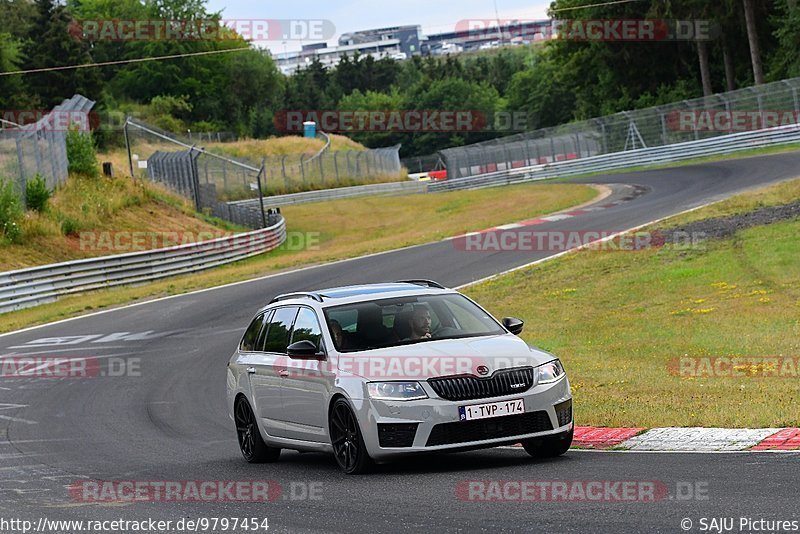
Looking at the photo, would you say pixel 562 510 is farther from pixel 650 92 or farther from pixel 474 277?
pixel 650 92

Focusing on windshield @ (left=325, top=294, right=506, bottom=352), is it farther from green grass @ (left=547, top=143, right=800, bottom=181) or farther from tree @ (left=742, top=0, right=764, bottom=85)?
tree @ (left=742, top=0, right=764, bottom=85)

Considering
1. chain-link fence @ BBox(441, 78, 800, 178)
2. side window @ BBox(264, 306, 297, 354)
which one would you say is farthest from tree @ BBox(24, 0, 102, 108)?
side window @ BBox(264, 306, 297, 354)

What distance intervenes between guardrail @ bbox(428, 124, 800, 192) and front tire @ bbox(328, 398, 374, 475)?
4514 cm

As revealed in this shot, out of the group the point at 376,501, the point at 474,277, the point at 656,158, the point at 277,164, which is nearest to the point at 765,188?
the point at 474,277

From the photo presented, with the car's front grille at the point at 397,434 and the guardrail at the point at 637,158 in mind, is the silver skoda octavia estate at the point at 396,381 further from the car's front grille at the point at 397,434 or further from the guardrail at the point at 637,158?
the guardrail at the point at 637,158

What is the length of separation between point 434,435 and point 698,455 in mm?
1948

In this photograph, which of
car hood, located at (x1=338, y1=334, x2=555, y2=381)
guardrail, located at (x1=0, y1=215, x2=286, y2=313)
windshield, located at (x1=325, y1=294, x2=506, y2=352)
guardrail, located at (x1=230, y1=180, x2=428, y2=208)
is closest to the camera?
car hood, located at (x1=338, y1=334, x2=555, y2=381)

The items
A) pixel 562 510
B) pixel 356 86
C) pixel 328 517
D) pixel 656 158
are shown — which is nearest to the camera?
pixel 562 510

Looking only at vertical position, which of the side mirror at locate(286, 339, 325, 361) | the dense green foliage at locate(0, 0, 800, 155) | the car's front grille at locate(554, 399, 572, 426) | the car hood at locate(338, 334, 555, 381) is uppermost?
the dense green foliage at locate(0, 0, 800, 155)

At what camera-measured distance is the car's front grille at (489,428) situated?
913 cm

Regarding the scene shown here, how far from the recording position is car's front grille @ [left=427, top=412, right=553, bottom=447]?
9133 mm

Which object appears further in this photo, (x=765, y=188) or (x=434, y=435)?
(x=765, y=188)

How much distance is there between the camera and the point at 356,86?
178 metres

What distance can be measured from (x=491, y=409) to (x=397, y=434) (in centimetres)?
73
